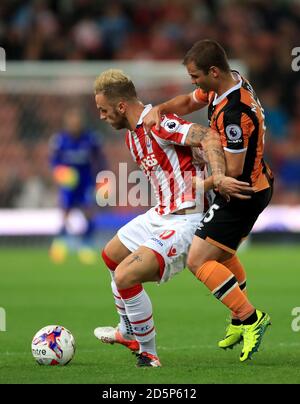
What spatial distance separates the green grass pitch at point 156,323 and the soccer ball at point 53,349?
85mm

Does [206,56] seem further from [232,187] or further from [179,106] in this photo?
[232,187]

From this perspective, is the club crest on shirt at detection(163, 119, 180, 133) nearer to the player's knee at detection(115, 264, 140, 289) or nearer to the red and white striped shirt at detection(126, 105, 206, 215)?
the red and white striped shirt at detection(126, 105, 206, 215)

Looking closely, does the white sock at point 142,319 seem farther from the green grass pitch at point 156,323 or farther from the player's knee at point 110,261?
the player's knee at point 110,261

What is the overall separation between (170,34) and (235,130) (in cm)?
1478

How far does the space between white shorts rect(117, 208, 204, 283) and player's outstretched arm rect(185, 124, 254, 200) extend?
38 centimetres

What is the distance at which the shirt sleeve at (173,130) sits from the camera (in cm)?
698

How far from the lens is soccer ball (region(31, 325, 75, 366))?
23.0 ft

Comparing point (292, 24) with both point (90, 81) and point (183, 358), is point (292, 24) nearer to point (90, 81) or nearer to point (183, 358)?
point (90, 81)

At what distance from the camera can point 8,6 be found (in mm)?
21328
